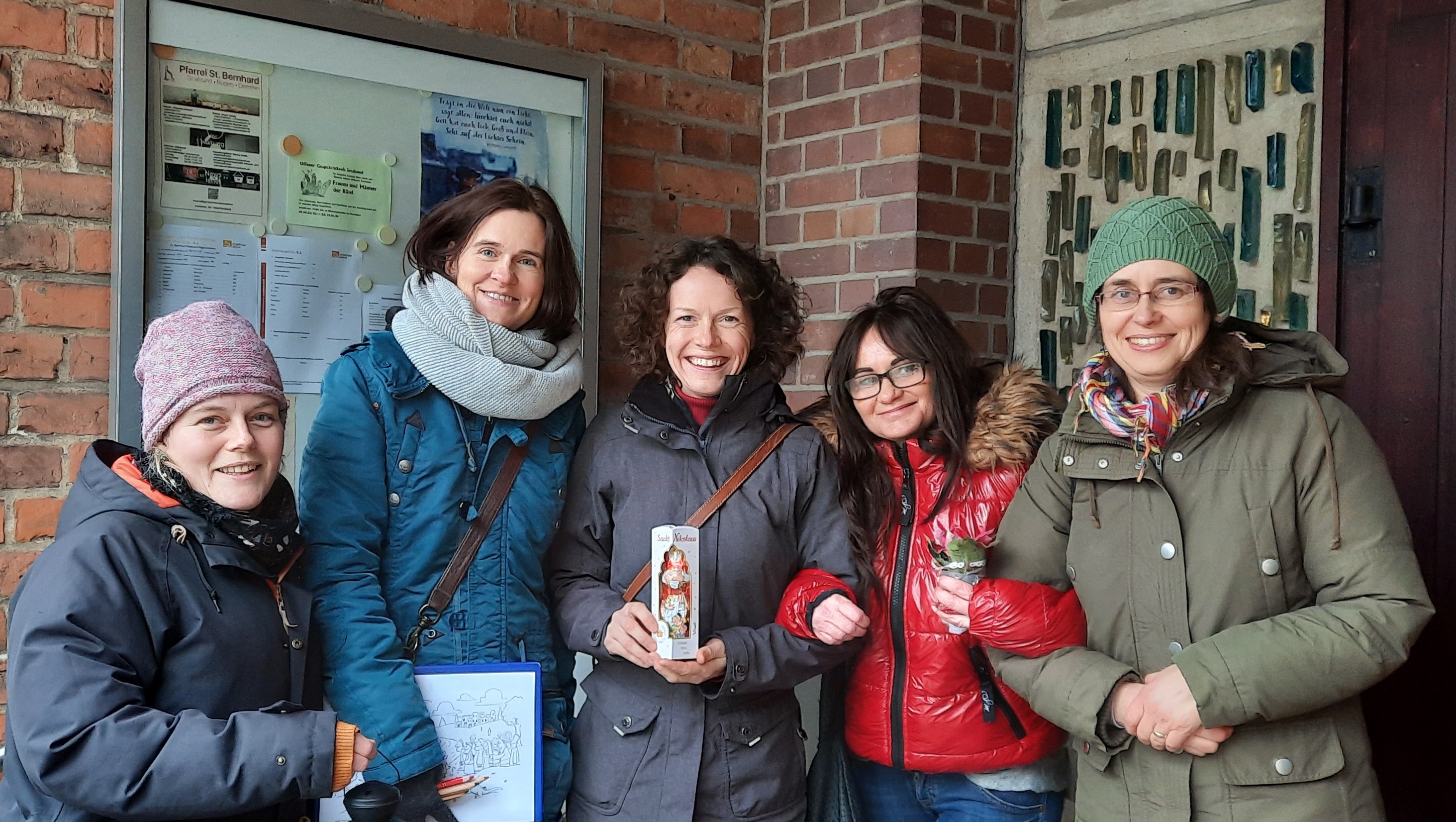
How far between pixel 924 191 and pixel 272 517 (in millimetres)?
2222

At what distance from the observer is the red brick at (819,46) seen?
3.73 meters

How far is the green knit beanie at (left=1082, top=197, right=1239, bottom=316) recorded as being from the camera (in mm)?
1969

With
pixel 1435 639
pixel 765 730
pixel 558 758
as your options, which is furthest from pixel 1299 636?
pixel 558 758

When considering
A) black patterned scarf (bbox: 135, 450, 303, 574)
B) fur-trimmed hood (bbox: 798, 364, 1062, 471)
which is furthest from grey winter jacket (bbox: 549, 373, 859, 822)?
black patterned scarf (bbox: 135, 450, 303, 574)

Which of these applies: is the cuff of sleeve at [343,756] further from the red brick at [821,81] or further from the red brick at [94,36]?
the red brick at [821,81]

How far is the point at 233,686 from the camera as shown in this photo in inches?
69.8

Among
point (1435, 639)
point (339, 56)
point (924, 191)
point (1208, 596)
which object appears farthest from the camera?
point (924, 191)

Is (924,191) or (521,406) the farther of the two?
(924,191)

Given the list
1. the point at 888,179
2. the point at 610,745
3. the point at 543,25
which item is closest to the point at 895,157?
the point at 888,179

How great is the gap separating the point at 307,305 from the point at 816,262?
5.11ft

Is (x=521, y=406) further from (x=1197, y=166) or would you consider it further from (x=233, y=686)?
(x=1197, y=166)

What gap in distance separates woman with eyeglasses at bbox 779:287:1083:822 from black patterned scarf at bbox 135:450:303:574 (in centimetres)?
89

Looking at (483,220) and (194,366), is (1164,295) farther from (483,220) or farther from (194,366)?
(194,366)

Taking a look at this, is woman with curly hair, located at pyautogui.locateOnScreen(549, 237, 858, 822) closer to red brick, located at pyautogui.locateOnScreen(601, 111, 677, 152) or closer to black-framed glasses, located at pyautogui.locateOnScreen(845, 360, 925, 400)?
black-framed glasses, located at pyautogui.locateOnScreen(845, 360, 925, 400)
